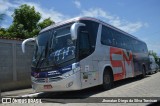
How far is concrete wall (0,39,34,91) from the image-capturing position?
1507 centimetres

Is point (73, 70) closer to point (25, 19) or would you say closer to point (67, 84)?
point (67, 84)

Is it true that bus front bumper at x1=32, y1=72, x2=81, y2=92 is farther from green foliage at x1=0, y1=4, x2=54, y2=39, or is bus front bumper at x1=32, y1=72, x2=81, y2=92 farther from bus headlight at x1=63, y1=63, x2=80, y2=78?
green foliage at x1=0, y1=4, x2=54, y2=39

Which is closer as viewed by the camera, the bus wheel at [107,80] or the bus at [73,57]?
the bus at [73,57]

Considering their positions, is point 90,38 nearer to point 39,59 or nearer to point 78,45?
point 78,45

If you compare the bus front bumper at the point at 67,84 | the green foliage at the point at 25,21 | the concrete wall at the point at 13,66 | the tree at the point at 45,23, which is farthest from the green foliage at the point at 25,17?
the bus front bumper at the point at 67,84

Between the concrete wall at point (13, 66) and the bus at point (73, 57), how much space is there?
444cm

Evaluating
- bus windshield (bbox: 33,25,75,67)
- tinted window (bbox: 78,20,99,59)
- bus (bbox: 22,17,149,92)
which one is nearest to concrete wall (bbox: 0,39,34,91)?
bus (bbox: 22,17,149,92)

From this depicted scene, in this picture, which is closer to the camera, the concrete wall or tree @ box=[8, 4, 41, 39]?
the concrete wall

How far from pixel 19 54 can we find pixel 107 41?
6119mm

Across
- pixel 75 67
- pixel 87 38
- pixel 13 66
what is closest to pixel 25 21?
pixel 13 66

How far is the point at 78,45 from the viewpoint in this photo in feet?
33.4

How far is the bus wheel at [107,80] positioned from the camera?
1235cm

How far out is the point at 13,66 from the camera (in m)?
15.8

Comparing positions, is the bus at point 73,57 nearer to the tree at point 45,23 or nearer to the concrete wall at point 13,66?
the concrete wall at point 13,66
